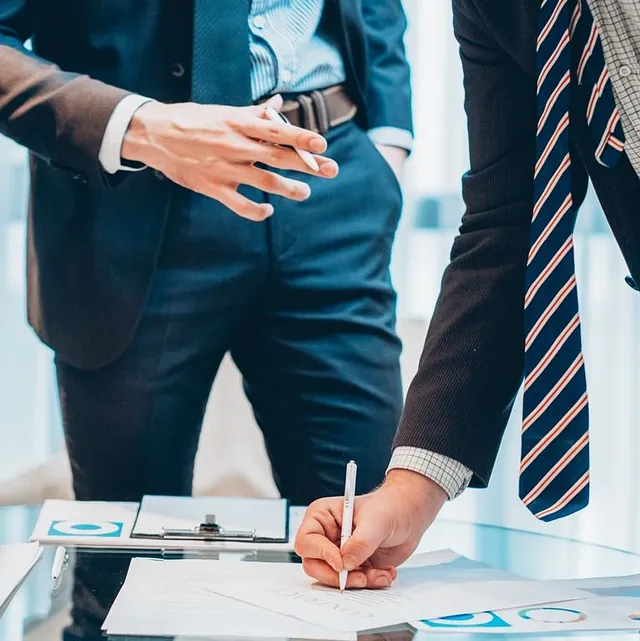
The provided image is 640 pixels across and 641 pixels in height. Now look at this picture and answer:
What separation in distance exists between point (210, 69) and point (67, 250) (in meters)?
0.34

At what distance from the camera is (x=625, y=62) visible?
1.07 meters

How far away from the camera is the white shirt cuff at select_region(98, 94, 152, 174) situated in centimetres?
148

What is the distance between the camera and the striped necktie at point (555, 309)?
1120 mm

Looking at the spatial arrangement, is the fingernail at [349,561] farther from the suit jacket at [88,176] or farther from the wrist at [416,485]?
the suit jacket at [88,176]

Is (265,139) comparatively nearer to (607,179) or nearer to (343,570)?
(607,179)

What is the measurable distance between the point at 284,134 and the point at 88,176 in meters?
0.32

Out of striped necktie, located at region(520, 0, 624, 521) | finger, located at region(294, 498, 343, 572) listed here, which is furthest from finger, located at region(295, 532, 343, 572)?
striped necktie, located at region(520, 0, 624, 521)

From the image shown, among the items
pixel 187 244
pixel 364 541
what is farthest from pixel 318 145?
pixel 364 541

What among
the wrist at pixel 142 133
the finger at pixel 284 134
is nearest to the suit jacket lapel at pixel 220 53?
the wrist at pixel 142 133

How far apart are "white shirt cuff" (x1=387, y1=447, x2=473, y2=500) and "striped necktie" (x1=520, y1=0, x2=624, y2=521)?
7 centimetres

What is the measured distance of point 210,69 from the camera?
1.61 m

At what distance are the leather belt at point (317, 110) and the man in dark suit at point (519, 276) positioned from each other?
0.48 meters

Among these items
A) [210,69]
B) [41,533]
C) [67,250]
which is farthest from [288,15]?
[41,533]

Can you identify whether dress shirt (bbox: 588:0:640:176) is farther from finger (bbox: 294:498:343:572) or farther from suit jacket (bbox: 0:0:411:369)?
suit jacket (bbox: 0:0:411:369)
